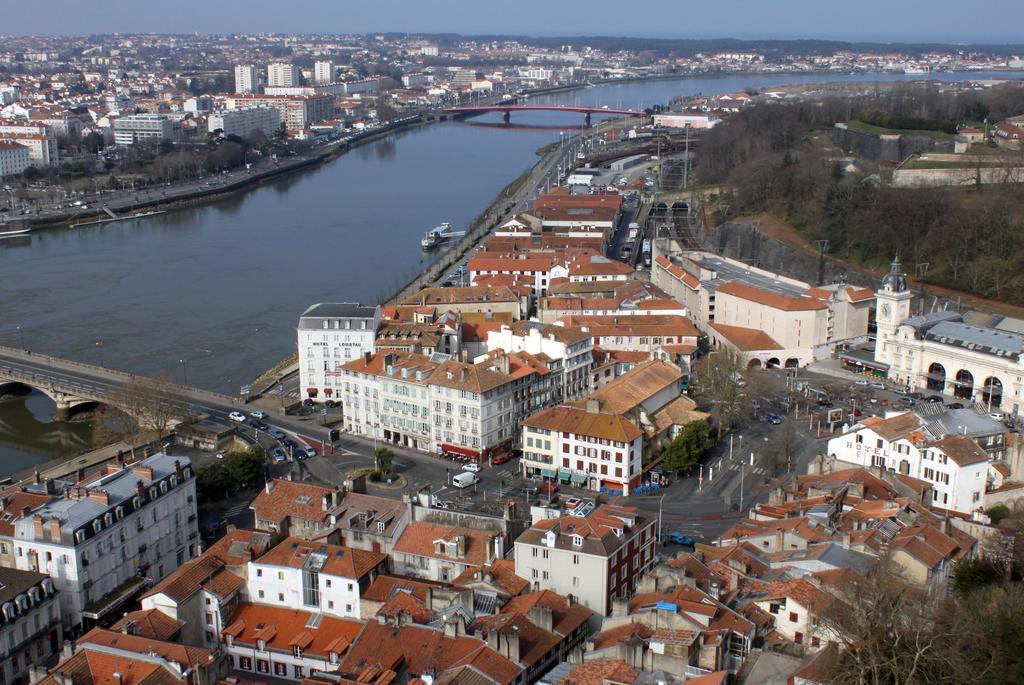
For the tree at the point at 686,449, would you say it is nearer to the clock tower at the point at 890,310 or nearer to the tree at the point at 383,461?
the tree at the point at 383,461

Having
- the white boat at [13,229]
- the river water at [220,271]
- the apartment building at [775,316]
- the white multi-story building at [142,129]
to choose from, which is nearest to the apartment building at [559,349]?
the apartment building at [775,316]

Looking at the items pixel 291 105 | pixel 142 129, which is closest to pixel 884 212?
pixel 142 129

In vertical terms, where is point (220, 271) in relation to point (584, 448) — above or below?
below

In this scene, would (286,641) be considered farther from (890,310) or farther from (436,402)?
(890,310)

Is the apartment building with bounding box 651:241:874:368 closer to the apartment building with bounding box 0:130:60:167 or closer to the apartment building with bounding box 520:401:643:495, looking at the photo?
the apartment building with bounding box 520:401:643:495

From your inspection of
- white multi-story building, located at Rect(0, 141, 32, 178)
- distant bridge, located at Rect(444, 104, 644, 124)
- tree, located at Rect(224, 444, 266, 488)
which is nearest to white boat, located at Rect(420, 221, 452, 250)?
tree, located at Rect(224, 444, 266, 488)

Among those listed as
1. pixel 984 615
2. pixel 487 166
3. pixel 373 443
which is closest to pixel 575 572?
pixel 984 615
